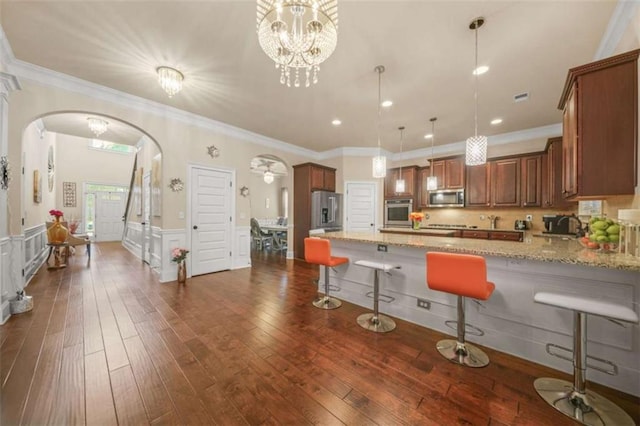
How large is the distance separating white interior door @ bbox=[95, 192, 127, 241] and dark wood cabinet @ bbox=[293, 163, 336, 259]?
24.5ft

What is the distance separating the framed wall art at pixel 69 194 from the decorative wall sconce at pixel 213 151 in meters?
7.26

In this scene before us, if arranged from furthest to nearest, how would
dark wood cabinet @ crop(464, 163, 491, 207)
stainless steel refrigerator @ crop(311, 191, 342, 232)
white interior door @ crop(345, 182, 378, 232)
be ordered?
white interior door @ crop(345, 182, 378, 232) < stainless steel refrigerator @ crop(311, 191, 342, 232) < dark wood cabinet @ crop(464, 163, 491, 207)

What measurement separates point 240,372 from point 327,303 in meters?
1.48

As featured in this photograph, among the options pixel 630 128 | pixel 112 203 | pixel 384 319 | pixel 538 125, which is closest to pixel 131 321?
pixel 384 319

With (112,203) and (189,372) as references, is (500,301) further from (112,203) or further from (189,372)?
(112,203)

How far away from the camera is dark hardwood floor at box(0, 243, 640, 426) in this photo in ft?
4.82

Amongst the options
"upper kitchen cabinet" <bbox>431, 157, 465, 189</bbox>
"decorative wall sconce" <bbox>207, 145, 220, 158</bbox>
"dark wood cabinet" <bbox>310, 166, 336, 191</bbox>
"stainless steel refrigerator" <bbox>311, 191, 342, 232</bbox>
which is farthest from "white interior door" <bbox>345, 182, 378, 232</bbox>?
"decorative wall sconce" <bbox>207, 145, 220, 158</bbox>

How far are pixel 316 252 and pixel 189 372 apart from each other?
65.8 inches

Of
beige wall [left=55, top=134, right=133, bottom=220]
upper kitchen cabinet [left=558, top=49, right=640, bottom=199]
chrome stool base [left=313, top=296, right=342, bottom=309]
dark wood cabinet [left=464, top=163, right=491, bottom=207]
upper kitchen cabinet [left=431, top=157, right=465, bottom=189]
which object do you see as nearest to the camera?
upper kitchen cabinet [left=558, top=49, right=640, bottom=199]

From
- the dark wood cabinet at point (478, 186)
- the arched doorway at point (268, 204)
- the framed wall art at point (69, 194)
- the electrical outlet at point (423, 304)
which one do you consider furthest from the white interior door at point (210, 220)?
the framed wall art at point (69, 194)

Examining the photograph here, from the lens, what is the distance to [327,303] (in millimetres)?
3131

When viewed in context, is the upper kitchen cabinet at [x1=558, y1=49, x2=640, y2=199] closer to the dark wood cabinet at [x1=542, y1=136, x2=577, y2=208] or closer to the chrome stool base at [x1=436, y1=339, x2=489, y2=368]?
the chrome stool base at [x1=436, y1=339, x2=489, y2=368]

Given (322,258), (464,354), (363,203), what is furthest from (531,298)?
(363,203)

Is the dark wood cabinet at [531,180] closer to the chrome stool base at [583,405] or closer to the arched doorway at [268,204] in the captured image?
the chrome stool base at [583,405]
